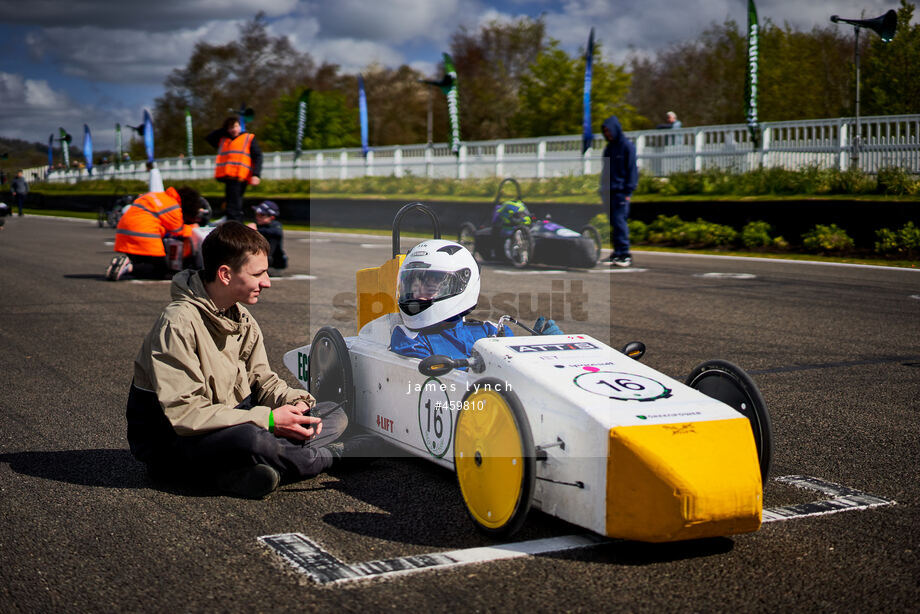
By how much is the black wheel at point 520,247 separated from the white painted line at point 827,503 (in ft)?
33.5

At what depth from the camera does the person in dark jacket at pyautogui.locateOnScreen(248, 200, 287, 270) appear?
501 inches

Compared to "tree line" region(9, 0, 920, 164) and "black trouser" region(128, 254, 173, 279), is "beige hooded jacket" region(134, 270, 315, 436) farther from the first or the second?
"tree line" region(9, 0, 920, 164)

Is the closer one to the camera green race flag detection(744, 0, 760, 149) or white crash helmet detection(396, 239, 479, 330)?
white crash helmet detection(396, 239, 479, 330)

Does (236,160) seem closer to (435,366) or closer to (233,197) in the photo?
(233,197)

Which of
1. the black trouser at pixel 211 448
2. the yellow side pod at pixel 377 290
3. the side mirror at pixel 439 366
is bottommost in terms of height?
the black trouser at pixel 211 448

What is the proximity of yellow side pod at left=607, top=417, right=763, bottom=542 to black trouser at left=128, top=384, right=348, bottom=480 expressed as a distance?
155 cm

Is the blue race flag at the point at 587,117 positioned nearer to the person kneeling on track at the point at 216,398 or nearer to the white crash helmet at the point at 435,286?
the white crash helmet at the point at 435,286

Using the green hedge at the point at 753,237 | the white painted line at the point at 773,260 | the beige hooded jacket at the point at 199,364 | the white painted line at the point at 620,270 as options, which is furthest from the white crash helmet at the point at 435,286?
the green hedge at the point at 753,237

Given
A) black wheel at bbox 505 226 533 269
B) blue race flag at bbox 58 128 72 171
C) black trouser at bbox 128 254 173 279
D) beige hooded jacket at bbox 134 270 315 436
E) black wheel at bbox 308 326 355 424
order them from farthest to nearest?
1. blue race flag at bbox 58 128 72 171
2. black wheel at bbox 505 226 533 269
3. black trouser at bbox 128 254 173 279
4. black wheel at bbox 308 326 355 424
5. beige hooded jacket at bbox 134 270 315 436

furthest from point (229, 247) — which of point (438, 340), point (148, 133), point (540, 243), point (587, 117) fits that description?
point (148, 133)

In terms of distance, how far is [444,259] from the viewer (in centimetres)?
452

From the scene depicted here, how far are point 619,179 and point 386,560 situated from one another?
467 inches

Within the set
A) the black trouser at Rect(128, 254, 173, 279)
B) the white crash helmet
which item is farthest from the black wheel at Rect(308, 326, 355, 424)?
the black trouser at Rect(128, 254, 173, 279)

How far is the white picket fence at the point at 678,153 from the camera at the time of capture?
18672 millimetres
